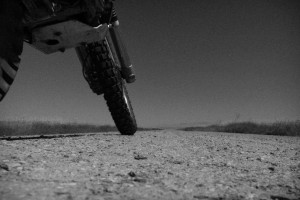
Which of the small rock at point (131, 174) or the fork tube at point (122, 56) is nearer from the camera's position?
the small rock at point (131, 174)

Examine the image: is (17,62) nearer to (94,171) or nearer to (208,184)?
(94,171)

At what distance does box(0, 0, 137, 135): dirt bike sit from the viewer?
3.74m

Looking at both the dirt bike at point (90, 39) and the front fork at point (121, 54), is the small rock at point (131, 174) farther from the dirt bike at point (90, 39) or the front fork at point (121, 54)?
the front fork at point (121, 54)

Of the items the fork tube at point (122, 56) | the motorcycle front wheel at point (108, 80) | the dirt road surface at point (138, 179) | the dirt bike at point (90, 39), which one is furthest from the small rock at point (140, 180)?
the fork tube at point (122, 56)

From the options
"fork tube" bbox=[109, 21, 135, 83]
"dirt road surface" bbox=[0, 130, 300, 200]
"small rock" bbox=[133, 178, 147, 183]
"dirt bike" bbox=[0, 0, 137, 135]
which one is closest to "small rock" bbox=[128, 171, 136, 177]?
"dirt road surface" bbox=[0, 130, 300, 200]

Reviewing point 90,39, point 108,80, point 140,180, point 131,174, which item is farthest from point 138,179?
point 108,80

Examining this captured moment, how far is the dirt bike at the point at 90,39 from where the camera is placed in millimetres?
3737

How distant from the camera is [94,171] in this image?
90.8 inches

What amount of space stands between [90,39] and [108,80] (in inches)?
A: 56.1

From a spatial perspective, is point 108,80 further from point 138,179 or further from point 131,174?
point 138,179

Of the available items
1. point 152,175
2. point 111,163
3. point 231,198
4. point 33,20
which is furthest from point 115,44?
point 231,198

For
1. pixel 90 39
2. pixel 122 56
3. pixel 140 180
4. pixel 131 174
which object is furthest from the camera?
pixel 122 56

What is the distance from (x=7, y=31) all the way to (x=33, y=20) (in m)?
0.41

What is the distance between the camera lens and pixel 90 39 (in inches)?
171
